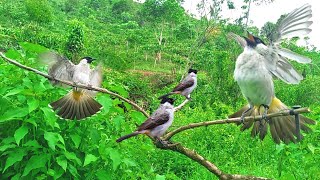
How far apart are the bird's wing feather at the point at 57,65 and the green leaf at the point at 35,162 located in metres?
0.70

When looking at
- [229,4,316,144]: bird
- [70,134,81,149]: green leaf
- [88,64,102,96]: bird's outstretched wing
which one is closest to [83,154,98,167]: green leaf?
[70,134,81,149]: green leaf

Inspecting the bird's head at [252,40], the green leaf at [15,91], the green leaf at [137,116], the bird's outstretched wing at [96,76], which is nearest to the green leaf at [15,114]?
the green leaf at [15,91]

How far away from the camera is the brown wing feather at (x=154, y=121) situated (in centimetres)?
352

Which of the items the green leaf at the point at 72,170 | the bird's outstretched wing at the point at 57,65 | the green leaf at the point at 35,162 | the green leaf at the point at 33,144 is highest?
the bird's outstretched wing at the point at 57,65

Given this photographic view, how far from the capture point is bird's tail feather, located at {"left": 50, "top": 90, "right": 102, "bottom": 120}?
3.93 m

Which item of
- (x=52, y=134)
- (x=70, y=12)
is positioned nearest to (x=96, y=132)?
(x=52, y=134)

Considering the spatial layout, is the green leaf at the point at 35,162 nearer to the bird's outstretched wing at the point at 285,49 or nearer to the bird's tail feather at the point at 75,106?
the bird's tail feather at the point at 75,106

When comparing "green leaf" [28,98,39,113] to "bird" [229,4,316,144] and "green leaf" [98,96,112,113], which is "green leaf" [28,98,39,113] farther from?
"bird" [229,4,316,144]

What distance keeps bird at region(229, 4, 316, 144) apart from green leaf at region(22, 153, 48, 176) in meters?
1.68

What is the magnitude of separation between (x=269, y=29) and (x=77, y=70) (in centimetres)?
177

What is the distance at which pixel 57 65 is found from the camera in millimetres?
4027

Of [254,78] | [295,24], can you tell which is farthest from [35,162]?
[295,24]

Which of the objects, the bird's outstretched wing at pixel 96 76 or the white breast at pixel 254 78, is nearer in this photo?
the white breast at pixel 254 78

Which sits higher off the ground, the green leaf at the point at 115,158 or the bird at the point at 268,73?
the bird at the point at 268,73
